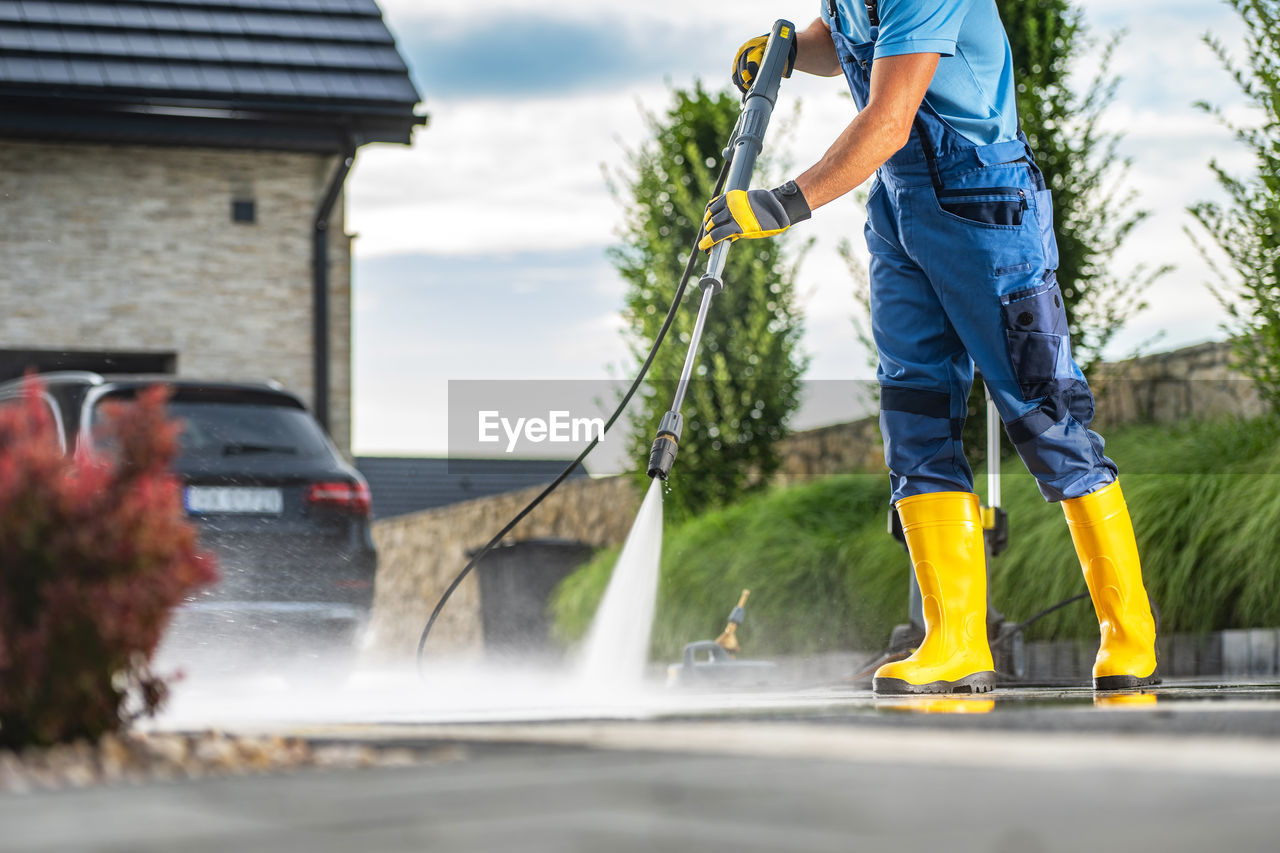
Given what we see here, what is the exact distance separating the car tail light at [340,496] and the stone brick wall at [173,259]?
13.6ft

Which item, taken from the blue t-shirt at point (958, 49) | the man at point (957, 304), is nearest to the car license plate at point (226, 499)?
the man at point (957, 304)

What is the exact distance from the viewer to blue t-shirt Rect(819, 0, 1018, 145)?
3.61 metres

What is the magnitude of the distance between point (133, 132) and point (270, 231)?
4.04ft

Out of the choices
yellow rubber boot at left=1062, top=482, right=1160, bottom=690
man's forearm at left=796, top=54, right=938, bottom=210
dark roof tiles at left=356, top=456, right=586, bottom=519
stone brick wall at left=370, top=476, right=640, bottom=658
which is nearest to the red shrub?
man's forearm at left=796, top=54, right=938, bottom=210

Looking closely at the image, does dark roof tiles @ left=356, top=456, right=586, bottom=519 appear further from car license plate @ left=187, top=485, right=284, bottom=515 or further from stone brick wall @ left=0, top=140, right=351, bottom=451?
car license plate @ left=187, top=485, right=284, bottom=515

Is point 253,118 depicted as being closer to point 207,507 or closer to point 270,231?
point 270,231

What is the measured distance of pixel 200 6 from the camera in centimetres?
1197

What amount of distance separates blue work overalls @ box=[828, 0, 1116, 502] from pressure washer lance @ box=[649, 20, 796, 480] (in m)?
0.43

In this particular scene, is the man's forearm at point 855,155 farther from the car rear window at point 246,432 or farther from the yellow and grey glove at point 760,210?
the car rear window at point 246,432

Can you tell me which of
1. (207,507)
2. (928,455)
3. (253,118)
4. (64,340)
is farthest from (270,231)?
(928,455)

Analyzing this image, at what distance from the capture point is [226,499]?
6.99 meters

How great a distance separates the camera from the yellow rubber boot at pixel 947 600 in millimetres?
3721

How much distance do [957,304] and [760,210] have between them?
0.52m

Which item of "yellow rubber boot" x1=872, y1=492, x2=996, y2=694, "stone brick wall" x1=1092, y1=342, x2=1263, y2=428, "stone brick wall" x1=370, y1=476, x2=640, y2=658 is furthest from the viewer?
"stone brick wall" x1=370, y1=476, x2=640, y2=658
